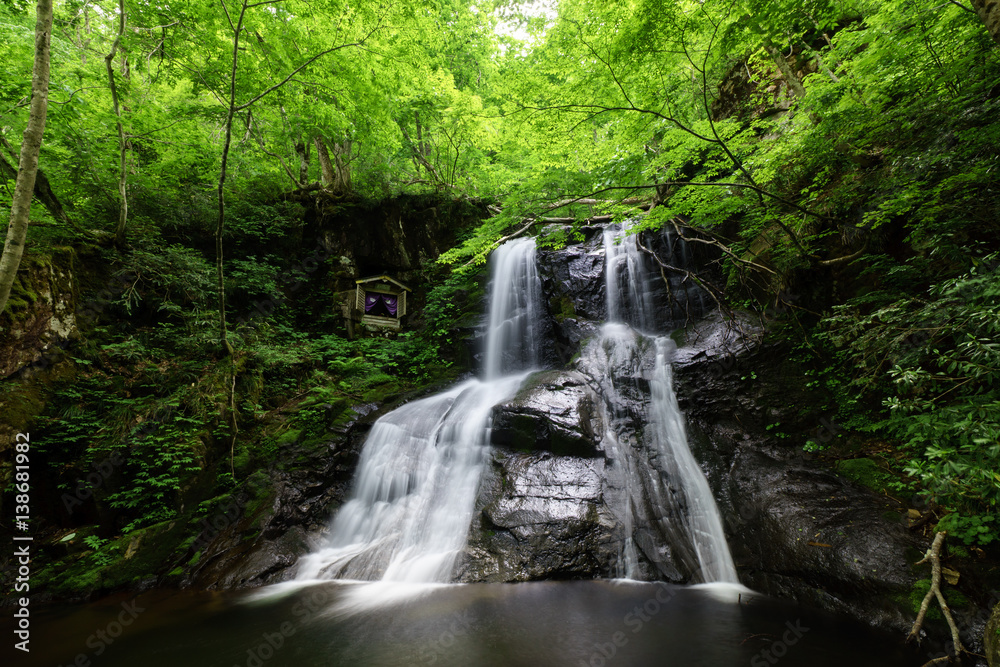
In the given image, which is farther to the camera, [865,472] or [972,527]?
[865,472]

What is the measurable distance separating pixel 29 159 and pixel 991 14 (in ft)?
29.6

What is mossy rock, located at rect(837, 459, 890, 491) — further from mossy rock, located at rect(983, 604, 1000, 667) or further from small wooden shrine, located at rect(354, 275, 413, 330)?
small wooden shrine, located at rect(354, 275, 413, 330)

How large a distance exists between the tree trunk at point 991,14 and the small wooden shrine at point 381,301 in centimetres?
1296

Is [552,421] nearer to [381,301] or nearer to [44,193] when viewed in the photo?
[381,301]

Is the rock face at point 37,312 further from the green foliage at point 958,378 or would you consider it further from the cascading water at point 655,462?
the green foliage at point 958,378

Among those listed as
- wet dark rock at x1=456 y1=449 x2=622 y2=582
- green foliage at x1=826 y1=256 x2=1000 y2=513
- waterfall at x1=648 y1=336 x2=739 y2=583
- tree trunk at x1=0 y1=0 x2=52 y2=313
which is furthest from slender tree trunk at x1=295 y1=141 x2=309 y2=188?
green foliage at x1=826 y1=256 x2=1000 y2=513

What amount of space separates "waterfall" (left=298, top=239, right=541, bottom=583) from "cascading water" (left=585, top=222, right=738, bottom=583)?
233 cm

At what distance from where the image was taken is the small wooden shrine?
12.9 meters

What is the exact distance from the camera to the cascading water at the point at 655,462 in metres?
5.24

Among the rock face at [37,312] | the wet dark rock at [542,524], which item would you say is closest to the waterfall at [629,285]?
the wet dark rock at [542,524]

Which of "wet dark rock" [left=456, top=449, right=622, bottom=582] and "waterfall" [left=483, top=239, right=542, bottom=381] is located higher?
"waterfall" [left=483, top=239, right=542, bottom=381]

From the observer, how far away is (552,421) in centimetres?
693

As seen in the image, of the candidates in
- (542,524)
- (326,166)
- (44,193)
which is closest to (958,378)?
(542,524)

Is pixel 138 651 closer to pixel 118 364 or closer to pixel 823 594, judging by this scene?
pixel 118 364
